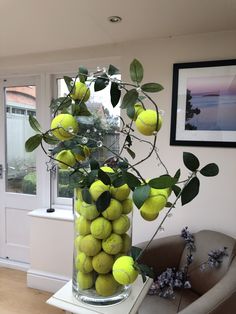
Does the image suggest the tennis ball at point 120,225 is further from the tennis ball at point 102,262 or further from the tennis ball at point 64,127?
the tennis ball at point 64,127

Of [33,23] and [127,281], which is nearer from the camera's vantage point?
[127,281]

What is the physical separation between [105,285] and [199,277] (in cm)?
131

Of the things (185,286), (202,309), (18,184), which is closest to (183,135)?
(185,286)

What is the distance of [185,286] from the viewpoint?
183cm

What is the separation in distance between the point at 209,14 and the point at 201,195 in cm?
130

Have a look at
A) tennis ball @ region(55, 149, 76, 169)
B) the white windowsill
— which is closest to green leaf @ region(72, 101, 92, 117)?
tennis ball @ region(55, 149, 76, 169)

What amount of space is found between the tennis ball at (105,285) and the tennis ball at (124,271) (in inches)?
3.0

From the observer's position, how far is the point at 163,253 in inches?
80.2

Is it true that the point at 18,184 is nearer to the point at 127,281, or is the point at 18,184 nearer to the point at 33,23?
the point at 33,23

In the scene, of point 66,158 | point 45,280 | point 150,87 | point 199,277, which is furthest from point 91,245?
point 45,280

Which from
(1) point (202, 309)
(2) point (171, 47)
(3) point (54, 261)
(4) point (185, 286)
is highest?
(2) point (171, 47)

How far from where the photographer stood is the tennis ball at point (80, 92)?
0.81 meters

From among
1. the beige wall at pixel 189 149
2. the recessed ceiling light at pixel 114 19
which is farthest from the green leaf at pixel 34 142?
the beige wall at pixel 189 149

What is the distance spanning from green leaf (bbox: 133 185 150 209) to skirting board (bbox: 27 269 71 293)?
88.9 inches
